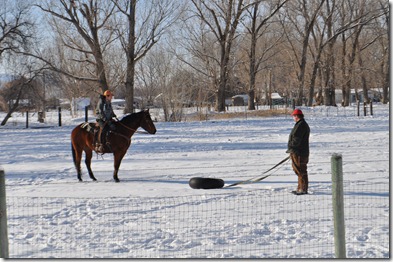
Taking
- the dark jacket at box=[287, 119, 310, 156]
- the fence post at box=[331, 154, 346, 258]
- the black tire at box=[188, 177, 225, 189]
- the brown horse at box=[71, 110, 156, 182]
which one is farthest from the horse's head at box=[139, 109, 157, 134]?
the fence post at box=[331, 154, 346, 258]

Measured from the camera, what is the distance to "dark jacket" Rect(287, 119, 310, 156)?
10.1 metres

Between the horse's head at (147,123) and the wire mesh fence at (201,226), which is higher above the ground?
the horse's head at (147,123)

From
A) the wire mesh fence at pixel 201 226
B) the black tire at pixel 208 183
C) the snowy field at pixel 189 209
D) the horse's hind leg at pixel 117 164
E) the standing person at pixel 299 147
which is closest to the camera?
the wire mesh fence at pixel 201 226

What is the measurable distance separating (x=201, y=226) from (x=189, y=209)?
128 centimetres

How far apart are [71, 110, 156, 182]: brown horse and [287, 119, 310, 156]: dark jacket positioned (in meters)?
4.18

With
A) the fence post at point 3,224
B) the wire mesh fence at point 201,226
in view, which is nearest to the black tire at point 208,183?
the wire mesh fence at point 201,226

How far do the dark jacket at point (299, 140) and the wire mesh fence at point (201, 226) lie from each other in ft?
2.97

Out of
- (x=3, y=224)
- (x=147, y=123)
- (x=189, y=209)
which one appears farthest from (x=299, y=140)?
(x=3, y=224)

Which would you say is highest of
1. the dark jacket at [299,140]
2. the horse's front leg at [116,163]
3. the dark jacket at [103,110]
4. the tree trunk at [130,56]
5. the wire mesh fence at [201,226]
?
the tree trunk at [130,56]

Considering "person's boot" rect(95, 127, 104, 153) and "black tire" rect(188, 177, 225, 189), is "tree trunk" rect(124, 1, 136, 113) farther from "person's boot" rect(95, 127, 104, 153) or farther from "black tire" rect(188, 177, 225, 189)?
"black tire" rect(188, 177, 225, 189)

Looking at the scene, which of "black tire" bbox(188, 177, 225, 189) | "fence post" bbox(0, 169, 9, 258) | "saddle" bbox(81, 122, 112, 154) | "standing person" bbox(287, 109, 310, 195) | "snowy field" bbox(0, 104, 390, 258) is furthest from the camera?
"saddle" bbox(81, 122, 112, 154)

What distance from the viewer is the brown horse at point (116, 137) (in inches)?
489

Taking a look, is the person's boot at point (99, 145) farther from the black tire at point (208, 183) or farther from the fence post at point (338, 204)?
the fence post at point (338, 204)

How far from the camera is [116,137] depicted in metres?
12.4
